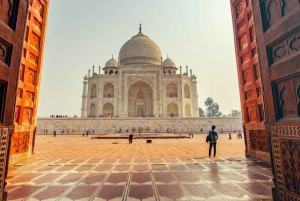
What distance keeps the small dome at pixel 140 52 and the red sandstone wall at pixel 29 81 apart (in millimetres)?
27927

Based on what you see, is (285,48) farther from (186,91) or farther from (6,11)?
(186,91)

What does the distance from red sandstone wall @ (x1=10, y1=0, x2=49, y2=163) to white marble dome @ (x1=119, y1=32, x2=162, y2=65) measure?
1099 inches

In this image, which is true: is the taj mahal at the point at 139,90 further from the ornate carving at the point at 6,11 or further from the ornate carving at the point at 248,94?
the ornate carving at the point at 6,11

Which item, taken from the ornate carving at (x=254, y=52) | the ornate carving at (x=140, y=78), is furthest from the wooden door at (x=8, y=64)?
the ornate carving at (x=140, y=78)

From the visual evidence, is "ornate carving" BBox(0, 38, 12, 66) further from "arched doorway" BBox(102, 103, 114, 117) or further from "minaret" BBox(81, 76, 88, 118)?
"minaret" BBox(81, 76, 88, 118)

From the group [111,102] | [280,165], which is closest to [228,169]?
[280,165]

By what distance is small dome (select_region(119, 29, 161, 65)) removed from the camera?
113ft

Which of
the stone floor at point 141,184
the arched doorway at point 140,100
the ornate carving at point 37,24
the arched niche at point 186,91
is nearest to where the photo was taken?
the stone floor at point 141,184

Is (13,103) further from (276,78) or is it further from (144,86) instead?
(144,86)

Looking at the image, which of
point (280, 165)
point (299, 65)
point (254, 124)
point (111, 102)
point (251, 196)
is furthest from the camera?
point (111, 102)

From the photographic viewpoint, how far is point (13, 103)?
232cm

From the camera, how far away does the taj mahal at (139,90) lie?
2970cm

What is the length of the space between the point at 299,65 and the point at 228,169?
2.99m

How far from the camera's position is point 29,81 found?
19.5ft
